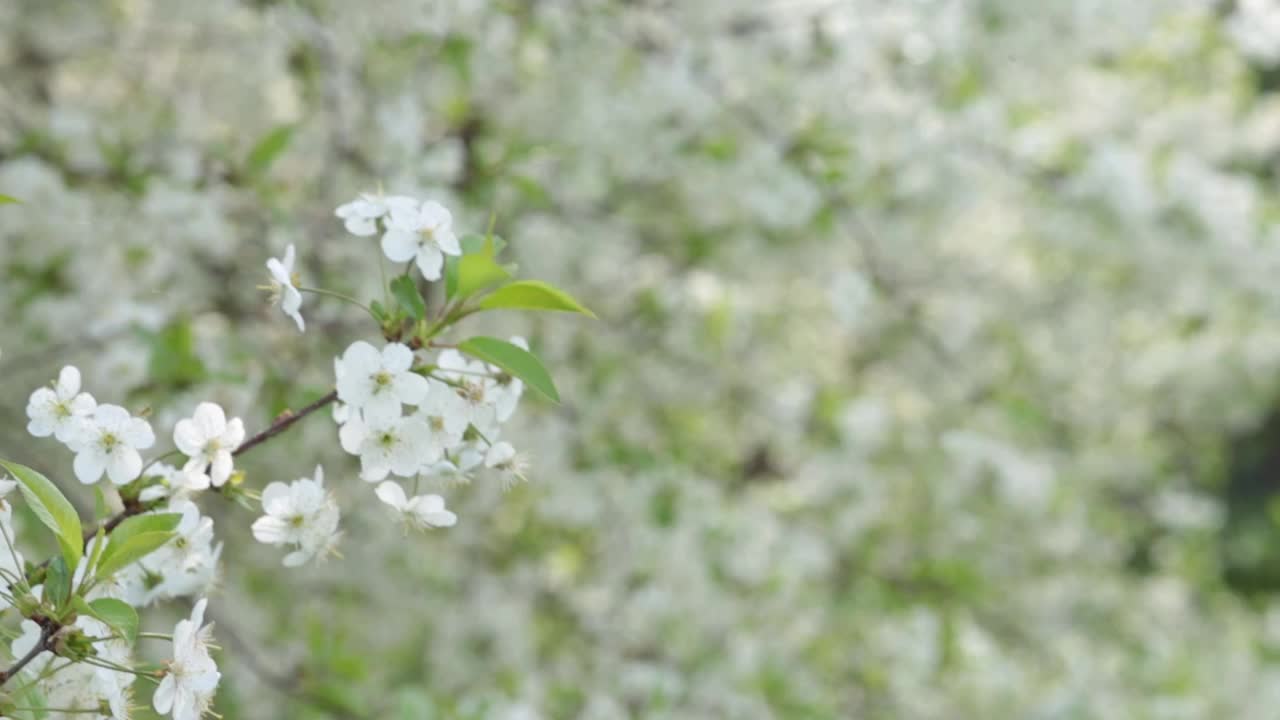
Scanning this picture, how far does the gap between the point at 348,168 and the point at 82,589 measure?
2.03m

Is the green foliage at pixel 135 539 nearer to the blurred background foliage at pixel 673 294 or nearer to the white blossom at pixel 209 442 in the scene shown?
the white blossom at pixel 209 442

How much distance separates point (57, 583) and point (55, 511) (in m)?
0.06

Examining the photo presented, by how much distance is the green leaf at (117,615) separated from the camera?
996mm

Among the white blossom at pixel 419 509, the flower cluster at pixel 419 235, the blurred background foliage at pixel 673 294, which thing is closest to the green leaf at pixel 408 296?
the flower cluster at pixel 419 235

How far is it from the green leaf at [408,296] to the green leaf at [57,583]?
340 millimetres

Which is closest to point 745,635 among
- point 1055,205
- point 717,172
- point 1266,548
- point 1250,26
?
point 717,172

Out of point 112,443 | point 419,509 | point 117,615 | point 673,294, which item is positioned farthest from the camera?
point 673,294

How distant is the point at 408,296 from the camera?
1163mm

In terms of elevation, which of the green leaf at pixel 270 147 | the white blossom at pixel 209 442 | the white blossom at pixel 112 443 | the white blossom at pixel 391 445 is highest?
the green leaf at pixel 270 147

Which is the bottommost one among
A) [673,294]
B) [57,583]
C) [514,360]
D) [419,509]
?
[57,583]

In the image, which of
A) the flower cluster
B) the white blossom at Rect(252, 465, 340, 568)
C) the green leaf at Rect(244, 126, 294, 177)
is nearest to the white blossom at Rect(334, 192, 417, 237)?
the flower cluster

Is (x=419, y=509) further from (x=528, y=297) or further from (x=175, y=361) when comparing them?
(x=175, y=361)

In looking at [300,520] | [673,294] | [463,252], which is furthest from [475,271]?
[673,294]

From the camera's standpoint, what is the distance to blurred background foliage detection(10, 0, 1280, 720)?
2656 millimetres
